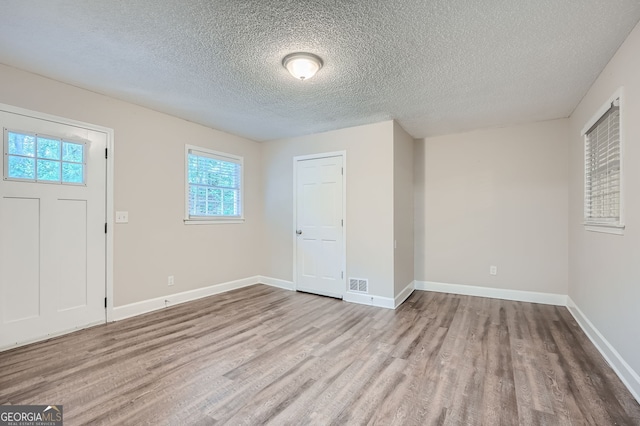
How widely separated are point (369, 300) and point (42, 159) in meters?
3.98

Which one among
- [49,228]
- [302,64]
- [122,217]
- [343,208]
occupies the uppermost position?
[302,64]

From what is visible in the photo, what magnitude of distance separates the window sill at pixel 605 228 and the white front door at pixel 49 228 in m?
4.80

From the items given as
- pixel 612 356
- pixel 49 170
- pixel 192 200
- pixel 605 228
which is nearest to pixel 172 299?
pixel 192 200

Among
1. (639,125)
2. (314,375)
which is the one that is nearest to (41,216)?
(314,375)

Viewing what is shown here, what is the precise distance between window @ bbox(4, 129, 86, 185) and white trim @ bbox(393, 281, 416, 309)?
3.96 meters

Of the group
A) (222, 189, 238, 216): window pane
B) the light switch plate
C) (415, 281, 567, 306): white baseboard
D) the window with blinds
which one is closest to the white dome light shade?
the window with blinds

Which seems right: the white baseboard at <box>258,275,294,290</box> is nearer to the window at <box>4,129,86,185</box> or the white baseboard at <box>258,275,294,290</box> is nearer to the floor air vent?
the floor air vent

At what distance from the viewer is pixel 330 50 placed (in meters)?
2.27

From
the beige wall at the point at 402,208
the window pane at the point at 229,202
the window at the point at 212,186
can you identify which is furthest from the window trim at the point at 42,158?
the beige wall at the point at 402,208

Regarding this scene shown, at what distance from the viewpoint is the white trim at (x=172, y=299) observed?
11.0 feet

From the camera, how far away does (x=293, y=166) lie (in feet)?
15.8

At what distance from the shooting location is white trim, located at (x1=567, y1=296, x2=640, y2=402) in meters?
1.97

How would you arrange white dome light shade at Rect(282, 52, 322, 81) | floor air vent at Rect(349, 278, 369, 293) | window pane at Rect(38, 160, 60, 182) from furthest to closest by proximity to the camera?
floor air vent at Rect(349, 278, 369, 293) → window pane at Rect(38, 160, 60, 182) → white dome light shade at Rect(282, 52, 322, 81)

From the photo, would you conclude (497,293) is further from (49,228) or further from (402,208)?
(49,228)
